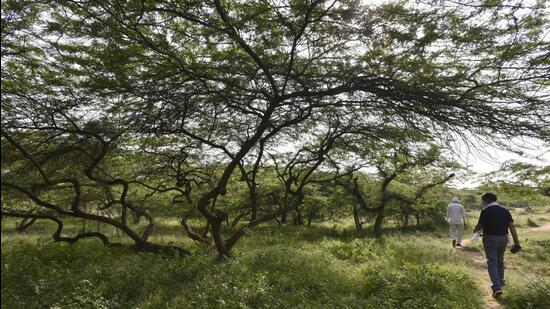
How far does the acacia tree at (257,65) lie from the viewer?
5355mm

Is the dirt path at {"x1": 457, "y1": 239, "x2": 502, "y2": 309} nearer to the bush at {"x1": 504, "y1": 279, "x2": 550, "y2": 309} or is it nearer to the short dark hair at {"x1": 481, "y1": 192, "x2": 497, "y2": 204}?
the bush at {"x1": 504, "y1": 279, "x2": 550, "y2": 309}

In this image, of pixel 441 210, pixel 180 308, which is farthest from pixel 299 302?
pixel 441 210

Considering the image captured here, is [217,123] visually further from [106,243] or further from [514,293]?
[514,293]

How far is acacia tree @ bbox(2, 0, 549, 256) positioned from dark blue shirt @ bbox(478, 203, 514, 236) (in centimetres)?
203

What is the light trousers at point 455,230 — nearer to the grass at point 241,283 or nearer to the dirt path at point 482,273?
the dirt path at point 482,273

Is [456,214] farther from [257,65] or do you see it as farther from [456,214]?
[257,65]

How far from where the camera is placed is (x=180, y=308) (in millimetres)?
6211

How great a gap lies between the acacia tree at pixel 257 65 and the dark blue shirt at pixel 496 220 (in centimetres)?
203

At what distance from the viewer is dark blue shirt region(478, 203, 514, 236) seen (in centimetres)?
737

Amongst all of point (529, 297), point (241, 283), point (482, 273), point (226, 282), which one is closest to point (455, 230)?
point (482, 273)

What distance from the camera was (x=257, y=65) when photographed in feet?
22.6

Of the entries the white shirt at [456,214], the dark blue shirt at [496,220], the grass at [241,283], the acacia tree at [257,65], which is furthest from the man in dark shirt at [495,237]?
the white shirt at [456,214]

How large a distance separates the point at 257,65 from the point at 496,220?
220 inches

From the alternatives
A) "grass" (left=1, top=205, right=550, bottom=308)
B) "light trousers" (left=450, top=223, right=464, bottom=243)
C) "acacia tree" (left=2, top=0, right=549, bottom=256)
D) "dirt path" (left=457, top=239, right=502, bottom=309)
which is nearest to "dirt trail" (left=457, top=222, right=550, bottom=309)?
"dirt path" (left=457, top=239, right=502, bottom=309)
